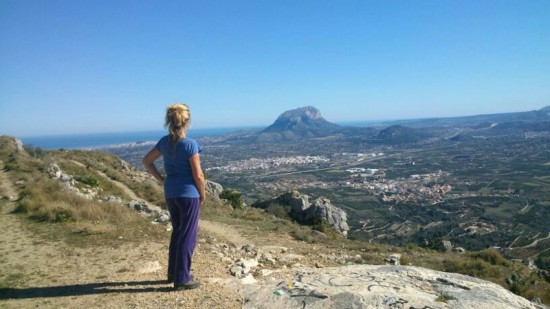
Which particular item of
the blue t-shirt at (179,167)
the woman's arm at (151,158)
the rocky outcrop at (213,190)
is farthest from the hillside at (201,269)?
the rocky outcrop at (213,190)

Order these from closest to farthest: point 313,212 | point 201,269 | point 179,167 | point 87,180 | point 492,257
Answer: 1. point 179,167
2. point 201,269
3. point 492,257
4. point 87,180
5. point 313,212

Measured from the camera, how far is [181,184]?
4883mm

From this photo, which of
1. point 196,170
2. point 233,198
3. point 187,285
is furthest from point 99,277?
point 233,198

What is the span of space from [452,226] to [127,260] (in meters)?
51.5

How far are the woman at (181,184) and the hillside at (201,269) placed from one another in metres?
0.47

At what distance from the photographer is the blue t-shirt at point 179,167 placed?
189 inches

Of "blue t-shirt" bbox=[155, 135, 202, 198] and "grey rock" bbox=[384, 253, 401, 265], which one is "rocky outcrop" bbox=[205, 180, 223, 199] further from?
"blue t-shirt" bbox=[155, 135, 202, 198]

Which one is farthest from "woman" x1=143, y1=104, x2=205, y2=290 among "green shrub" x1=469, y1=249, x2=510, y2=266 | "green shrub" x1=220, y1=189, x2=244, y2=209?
"green shrub" x1=220, y1=189, x2=244, y2=209

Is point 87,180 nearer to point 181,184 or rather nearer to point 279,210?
point 279,210

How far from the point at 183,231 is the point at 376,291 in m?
2.70

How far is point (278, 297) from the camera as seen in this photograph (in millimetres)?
4973

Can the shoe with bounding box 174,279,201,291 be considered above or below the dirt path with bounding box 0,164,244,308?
above

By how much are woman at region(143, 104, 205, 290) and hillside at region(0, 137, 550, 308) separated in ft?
1.55

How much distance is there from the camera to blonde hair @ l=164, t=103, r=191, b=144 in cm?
475
